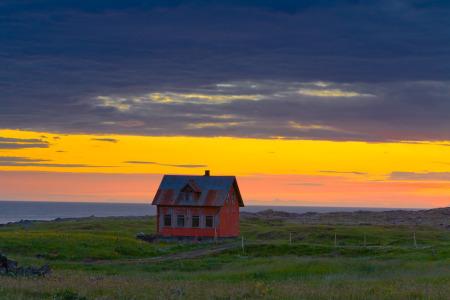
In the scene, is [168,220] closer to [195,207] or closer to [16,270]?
[195,207]

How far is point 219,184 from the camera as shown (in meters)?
70.9

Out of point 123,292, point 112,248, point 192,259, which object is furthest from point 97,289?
point 112,248

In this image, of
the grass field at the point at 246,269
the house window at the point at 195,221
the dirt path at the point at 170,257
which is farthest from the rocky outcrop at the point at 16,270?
the house window at the point at 195,221

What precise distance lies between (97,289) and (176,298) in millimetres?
3274

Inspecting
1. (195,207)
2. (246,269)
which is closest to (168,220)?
(195,207)

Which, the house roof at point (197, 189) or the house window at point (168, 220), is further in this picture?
the house window at point (168, 220)

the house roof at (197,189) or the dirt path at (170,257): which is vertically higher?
the house roof at (197,189)

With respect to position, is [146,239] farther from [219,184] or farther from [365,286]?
[365,286]

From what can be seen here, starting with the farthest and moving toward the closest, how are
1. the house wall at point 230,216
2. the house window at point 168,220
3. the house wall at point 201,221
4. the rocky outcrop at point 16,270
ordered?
1. the house window at point 168,220
2. the house wall at point 230,216
3. the house wall at point 201,221
4. the rocky outcrop at point 16,270

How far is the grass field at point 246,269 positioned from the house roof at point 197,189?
20.7ft

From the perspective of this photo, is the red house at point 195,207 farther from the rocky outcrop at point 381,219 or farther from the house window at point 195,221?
the rocky outcrop at point 381,219

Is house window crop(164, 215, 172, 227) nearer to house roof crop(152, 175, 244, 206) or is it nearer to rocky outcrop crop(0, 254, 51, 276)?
house roof crop(152, 175, 244, 206)

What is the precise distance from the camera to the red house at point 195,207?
69.2 m

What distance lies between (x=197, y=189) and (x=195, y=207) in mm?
1778
